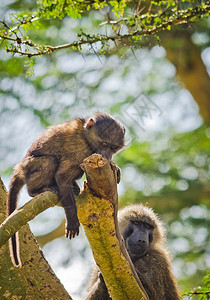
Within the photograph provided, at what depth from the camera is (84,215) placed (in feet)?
9.46

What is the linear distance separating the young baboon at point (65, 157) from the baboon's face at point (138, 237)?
0.77m

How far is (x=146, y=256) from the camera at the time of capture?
4348mm

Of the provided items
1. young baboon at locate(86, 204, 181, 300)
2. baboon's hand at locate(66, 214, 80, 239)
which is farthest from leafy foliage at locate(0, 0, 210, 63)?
young baboon at locate(86, 204, 181, 300)

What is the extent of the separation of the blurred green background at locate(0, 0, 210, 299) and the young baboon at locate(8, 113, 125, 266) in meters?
3.26

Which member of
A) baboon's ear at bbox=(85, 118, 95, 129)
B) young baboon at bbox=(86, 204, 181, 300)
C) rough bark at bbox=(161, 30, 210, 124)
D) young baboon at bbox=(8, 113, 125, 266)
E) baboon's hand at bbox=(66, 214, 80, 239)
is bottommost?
young baboon at bbox=(86, 204, 181, 300)

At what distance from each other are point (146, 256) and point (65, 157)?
141 centimetres

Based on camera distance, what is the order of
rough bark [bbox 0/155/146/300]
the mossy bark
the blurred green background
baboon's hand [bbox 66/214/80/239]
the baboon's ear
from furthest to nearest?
the blurred green background
the baboon's ear
the mossy bark
baboon's hand [bbox 66/214/80/239]
rough bark [bbox 0/155/146/300]

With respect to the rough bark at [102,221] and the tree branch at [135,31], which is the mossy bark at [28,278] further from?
the tree branch at [135,31]

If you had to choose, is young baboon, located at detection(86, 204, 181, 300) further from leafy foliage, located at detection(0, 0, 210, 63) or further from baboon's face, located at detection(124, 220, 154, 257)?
leafy foliage, located at detection(0, 0, 210, 63)

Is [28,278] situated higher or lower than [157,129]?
lower

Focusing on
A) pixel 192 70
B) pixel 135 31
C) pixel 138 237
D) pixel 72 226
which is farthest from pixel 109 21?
pixel 192 70

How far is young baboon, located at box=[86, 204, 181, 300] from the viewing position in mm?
4012

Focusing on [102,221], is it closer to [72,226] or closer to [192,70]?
[72,226]

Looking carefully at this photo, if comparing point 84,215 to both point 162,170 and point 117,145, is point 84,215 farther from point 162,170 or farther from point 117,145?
point 162,170
